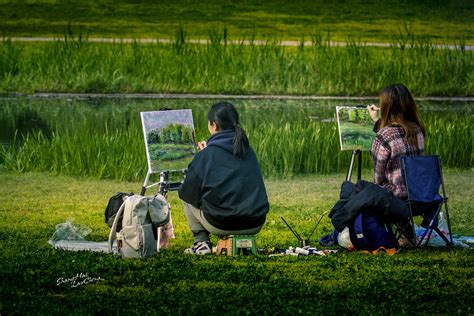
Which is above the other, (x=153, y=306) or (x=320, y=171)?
(x=153, y=306)

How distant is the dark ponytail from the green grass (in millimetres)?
16411

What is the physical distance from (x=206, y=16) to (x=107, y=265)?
1953 centimetres

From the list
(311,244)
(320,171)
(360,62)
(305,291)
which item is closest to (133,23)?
(360,62)

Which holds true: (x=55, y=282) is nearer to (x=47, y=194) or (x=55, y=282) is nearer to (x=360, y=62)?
(x=47, y=194)

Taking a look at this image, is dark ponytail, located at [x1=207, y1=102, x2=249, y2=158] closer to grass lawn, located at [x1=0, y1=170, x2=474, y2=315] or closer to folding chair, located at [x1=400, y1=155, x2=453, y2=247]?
grass lawn, located at [x1=0, y1=170, x2=474, y2=315]

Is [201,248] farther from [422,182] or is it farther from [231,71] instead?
[231,71]

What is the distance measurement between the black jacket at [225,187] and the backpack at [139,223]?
0.23 metres

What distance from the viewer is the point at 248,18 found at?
2766cm

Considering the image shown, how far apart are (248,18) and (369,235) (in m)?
18.8

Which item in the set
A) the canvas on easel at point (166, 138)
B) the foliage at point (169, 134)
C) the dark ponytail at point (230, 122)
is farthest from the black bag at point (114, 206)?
the dark ponytail at point (230, 122)

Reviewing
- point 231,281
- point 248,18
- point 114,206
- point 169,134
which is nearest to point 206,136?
point 169,134

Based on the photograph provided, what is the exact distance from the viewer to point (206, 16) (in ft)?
90.9

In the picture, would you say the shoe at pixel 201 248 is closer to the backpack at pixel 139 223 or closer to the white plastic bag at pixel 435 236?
the backpack at pixel 139 223

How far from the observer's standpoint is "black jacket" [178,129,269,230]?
8.77m
